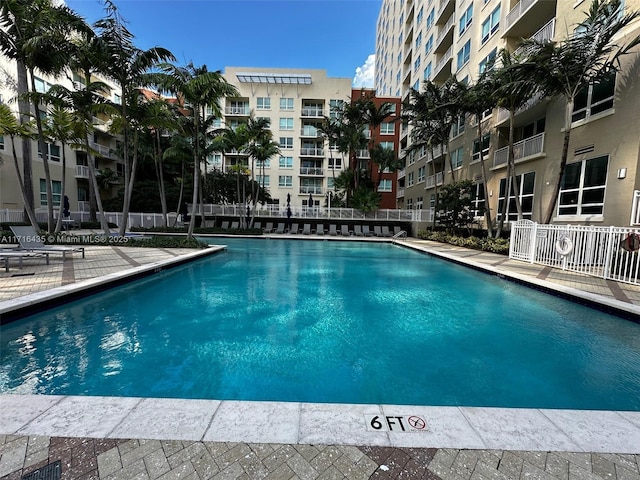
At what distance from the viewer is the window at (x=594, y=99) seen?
31.7 ft

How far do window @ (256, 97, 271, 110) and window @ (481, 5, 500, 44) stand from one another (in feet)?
72.1

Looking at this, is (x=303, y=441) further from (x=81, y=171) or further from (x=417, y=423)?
(x=81, y=171)

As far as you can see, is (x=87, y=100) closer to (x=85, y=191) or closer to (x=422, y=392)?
(x=422, y=392)

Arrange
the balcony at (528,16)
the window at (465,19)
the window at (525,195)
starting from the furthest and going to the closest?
the window at (465,19) < the window at (525,195) < the balcony at (528,16)

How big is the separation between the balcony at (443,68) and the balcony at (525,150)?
34.1ft

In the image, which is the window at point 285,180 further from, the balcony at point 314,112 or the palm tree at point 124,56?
the palm tree at point 124,56

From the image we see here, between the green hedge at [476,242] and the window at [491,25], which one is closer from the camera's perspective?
the green hedge at [476,242]

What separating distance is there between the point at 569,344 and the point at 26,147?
20331mm

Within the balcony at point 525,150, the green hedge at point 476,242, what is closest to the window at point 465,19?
the balcony at point 525,150

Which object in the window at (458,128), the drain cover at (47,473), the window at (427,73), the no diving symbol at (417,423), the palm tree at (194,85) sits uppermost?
the window at (427,73)

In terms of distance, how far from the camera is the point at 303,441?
1.95 m

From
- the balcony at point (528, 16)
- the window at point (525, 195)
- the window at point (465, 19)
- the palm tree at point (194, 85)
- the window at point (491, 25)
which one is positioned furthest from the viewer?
the window at point (465, 19)

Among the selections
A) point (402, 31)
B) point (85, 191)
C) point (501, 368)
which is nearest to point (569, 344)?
point (501, 368)

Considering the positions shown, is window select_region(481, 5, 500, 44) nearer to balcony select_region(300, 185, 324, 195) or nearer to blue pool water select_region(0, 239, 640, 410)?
blue pool water select_region(0, 239, 640, 410)
